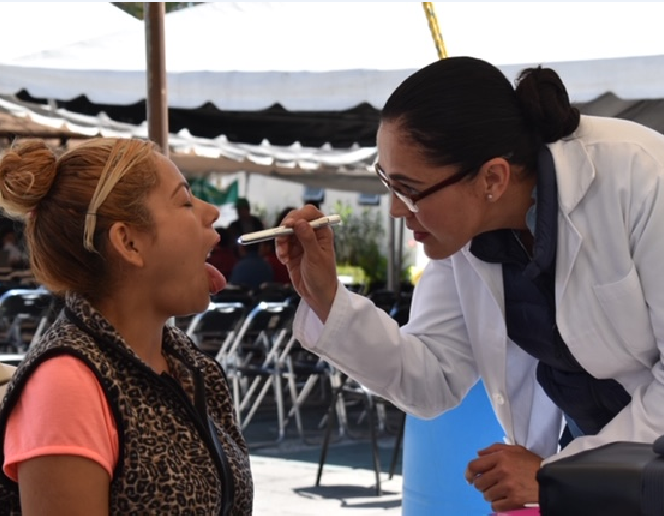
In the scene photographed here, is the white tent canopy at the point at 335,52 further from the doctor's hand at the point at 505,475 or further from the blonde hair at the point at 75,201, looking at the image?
the blonde hair at the point at 75,201

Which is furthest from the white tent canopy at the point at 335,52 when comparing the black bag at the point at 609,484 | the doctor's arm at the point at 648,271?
the black bag at the point at 609,484

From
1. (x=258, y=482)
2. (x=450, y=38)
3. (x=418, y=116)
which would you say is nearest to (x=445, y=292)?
(x=418, y=116)

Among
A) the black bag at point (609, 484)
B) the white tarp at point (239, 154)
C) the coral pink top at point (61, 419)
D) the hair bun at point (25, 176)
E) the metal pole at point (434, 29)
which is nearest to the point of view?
the black bag at point (609, 484)

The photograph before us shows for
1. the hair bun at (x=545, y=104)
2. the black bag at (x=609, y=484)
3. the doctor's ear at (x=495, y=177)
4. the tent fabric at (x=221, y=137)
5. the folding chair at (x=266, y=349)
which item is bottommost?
the folding chair at (x=266, y=349)

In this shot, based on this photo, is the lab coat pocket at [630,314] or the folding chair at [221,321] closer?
the lab coat pocket at [630,314]

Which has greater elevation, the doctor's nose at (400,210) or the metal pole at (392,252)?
the doctor's nose at (400,210)

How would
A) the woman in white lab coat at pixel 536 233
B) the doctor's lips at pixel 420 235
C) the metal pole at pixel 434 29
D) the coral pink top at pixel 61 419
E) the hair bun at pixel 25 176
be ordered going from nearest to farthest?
the coral pink top at pixel 61 419, the hair bun at pixel 25 176, the woman in white lab coat at pixel 536 233, the doctor's lips at pixel 420 235, the metal pole at pixel 434 29

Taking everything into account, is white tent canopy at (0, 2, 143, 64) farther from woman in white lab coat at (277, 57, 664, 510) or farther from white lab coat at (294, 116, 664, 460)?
woman in white lab coat at (277, 57, 664, 510)

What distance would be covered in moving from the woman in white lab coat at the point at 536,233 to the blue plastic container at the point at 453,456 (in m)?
1.33

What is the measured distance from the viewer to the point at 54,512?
1.56 metres

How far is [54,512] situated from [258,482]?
17.2 feet

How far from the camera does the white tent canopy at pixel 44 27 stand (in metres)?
7.45

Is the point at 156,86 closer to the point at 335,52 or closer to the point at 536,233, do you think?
the point at 536,233

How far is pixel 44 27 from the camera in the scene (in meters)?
7.95
